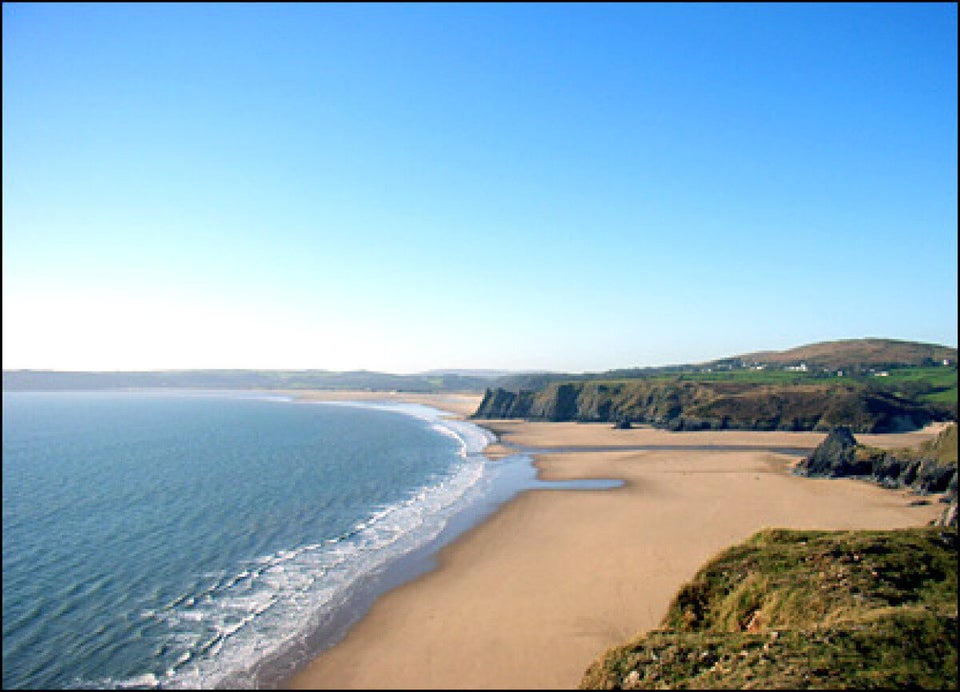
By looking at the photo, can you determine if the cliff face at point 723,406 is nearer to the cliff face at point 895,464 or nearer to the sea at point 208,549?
the cliff face at point 895,464

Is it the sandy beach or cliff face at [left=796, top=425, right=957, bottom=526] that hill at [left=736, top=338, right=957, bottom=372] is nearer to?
cliff face at [left=796, top=425, right=957, bottom=526]

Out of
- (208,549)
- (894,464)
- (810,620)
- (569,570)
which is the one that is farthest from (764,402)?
(208,549)

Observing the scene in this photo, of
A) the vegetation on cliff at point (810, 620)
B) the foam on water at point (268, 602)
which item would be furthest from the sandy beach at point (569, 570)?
the vegetation on cliff at point (810, 620)

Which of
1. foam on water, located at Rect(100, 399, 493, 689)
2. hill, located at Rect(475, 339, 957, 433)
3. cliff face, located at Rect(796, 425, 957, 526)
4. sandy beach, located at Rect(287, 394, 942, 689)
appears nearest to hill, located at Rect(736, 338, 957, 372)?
hill, located at Rect(475, 339, 957, 433)

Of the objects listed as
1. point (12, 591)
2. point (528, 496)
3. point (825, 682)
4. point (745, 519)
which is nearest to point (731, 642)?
point (825, 682)

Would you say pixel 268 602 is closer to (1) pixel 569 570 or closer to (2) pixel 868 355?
(1) pixel 569 570

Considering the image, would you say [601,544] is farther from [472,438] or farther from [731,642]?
[472,438]
